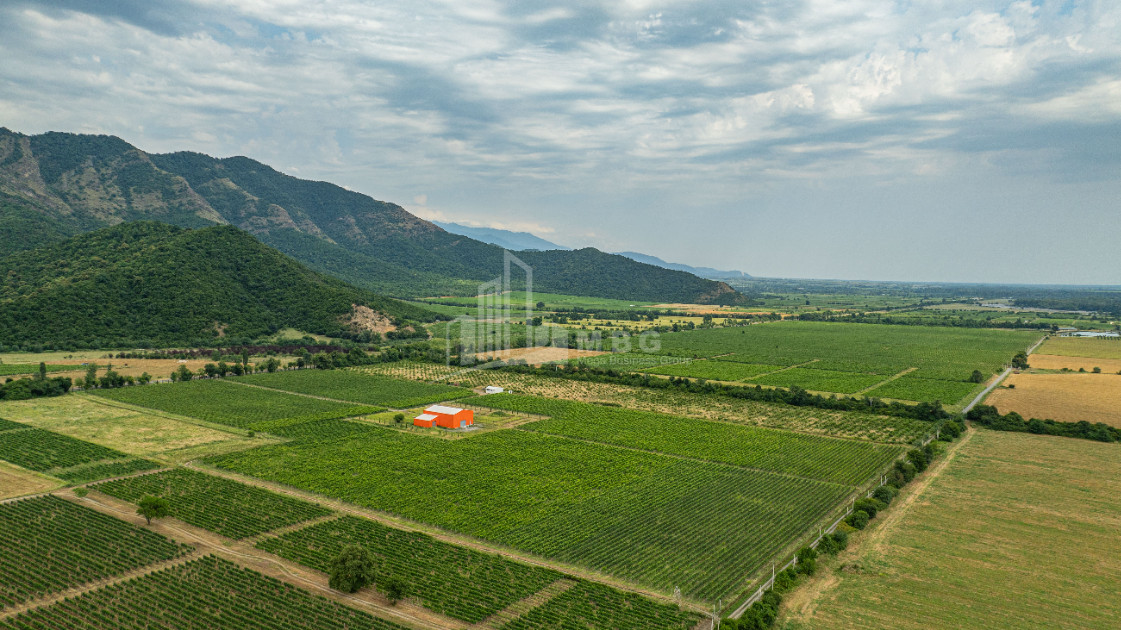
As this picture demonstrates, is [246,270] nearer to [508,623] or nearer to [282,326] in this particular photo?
[282,326]

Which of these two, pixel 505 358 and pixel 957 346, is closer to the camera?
pixel 505 358

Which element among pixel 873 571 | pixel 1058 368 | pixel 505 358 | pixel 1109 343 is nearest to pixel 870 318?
pixel 1109 343

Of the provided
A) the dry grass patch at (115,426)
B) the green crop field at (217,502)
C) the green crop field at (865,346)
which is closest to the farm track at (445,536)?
the green crop field at (217,502)

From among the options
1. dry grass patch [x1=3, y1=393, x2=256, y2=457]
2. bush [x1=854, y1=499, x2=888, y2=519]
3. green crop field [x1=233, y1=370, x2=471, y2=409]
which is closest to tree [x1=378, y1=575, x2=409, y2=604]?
bush [x1=854, y1=499, x2=888, y2=519]

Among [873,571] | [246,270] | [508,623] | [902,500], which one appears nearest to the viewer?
[508,623]

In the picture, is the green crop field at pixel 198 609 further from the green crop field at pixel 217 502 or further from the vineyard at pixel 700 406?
the vineyard at pixel 700 406

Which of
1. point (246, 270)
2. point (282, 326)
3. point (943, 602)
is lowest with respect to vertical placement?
point (943, 602)

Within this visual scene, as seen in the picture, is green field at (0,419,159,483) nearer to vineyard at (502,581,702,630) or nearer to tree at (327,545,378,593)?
tree at (327,545,378,593)
